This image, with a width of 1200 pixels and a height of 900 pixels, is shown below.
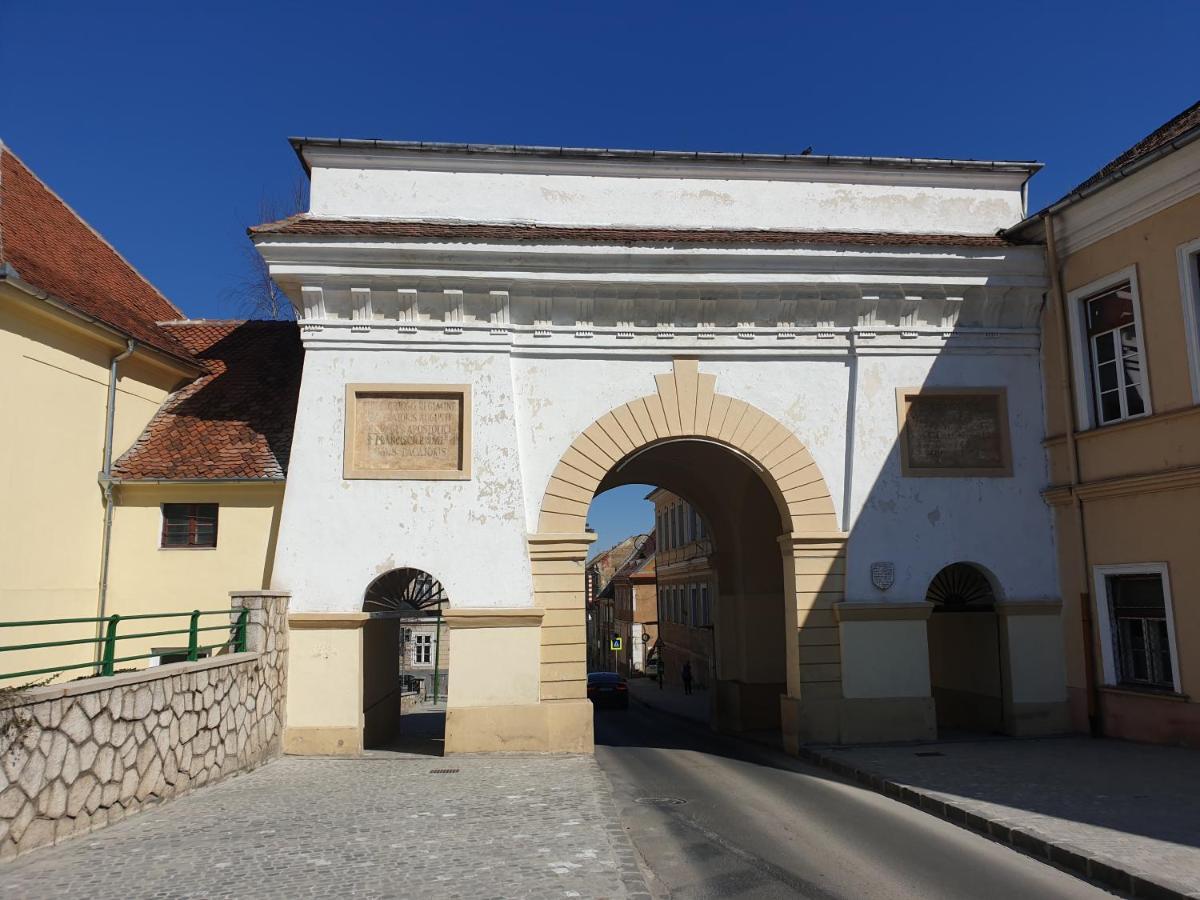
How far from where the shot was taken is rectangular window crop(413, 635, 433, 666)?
43.3m

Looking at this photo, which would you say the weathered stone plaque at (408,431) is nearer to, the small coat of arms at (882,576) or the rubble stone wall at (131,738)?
the rubble stone wall at (131,738)

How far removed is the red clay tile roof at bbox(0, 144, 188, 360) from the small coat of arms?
1140 cm

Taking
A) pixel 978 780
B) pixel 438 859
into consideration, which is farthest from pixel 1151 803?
pixel 438 859

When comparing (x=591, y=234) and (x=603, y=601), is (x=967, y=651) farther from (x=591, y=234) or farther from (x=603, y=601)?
(x=603, y=601)

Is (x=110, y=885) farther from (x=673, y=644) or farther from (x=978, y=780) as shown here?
(x=673, y=644)

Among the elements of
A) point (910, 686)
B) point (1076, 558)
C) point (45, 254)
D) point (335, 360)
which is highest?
point (45, 254)

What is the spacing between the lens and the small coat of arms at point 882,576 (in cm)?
1333

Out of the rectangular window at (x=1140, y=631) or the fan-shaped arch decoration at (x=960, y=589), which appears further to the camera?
the fan-shaped arch decoration at (x=960, y=589)

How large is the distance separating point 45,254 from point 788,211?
11.4m

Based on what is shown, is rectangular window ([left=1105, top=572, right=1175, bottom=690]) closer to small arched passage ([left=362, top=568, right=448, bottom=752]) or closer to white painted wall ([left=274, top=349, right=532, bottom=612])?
white painted wall ([left=274, top=349, right=532, bottom=612])

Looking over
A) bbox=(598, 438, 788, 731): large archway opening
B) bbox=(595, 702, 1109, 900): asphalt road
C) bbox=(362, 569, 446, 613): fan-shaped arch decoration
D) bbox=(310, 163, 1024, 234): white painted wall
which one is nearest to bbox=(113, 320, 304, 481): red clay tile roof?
bbox=(362, 569, 446, 613): fan-shaped arch decoration

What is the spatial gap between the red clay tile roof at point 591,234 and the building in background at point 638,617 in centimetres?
3293

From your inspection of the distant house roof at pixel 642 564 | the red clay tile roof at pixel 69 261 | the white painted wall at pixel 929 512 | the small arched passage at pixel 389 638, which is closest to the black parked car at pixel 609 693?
the small arched passage at pixel 389 638

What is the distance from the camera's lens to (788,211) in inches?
579
